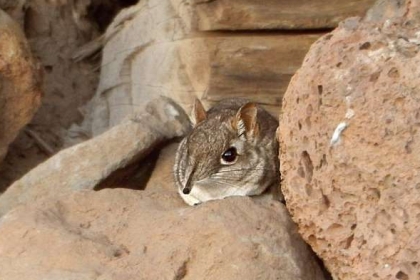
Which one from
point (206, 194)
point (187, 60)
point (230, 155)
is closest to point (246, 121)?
point (230, 155)

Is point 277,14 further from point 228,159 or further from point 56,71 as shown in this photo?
point 56,71

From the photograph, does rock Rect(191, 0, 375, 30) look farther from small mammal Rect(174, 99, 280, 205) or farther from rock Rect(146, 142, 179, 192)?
small mammal Rect(174, 99, 280, 205)

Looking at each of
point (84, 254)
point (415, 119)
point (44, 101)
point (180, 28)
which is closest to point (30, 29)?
point (44, 101)

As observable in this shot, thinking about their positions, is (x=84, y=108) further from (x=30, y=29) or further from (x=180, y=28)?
(x=180, y=28)

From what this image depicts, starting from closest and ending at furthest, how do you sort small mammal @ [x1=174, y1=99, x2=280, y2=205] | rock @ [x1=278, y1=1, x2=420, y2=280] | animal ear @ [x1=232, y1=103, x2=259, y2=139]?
rock @ [x1=278, y1=1, x2=420, y2=280], small mammal @ [x1=174, y1=99, x2=280, y2=205], animal ear @ [x1=232, y1=103, x2=259, y2=139]

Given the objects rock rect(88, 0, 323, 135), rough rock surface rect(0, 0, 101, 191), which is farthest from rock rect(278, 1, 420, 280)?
rough rock surface rect(0, 0, 101, 191)

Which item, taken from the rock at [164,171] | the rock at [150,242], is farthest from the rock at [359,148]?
the rock at [164,171]
